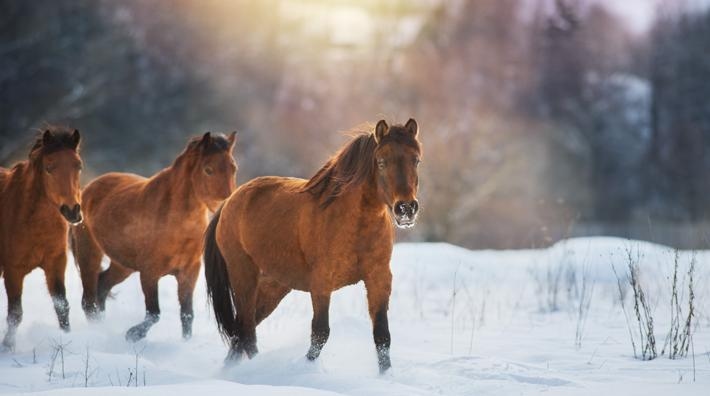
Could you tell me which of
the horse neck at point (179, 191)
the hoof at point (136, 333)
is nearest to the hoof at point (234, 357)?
the hoof at point (136, 333)

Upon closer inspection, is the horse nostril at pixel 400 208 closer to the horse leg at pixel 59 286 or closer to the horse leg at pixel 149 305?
the horse leg at pixel 149 305

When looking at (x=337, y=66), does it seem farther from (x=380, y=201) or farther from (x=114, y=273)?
(x=380, y=201)

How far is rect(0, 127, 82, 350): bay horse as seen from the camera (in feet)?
22.9

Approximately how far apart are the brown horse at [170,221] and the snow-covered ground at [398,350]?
0.45 meters

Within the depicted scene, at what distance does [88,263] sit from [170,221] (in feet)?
4.74

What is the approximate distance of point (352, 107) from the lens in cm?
3005

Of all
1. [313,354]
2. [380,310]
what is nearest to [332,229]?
[380,310]

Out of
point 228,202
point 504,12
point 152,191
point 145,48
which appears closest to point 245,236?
point 228,202

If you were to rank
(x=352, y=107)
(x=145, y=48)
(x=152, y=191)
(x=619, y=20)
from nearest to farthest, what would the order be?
(x=152, y=191) → (x=145, y=48) → (x=352, y=107) → (x=619, y=20)

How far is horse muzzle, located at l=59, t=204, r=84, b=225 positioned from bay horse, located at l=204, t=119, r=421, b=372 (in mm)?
1394

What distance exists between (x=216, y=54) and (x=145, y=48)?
2615 millimetres

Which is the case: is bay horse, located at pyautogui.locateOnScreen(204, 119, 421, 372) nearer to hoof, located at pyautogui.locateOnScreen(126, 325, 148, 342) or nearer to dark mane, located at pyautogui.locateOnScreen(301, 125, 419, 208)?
dark mane, located at pyautogui.locateOnScreen(301, 125, 419, 208)

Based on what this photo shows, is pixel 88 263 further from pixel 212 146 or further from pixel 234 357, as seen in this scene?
pixel 234 357

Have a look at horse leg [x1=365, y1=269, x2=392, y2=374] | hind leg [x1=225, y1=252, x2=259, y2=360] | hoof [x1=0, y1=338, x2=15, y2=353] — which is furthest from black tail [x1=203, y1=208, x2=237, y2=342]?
hoof [x1=0, y1=338, x2=15, y2=353]
